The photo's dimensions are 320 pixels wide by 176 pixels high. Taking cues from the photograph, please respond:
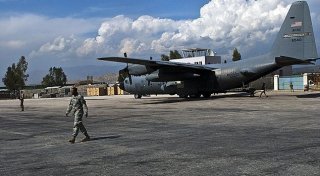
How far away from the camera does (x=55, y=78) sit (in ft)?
547

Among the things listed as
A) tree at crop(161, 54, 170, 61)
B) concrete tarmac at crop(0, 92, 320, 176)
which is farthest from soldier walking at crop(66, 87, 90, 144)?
tree at crop(161, 54, 170, 61)

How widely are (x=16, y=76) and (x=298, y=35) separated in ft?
305

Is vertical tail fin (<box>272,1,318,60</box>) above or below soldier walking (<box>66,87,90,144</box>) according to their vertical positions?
above

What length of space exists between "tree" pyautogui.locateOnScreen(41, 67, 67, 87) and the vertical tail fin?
446 feet

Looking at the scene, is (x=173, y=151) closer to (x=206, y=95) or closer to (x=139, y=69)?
(x=139, y=69)

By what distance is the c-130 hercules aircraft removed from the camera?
125 ft

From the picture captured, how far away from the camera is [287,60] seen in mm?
37781

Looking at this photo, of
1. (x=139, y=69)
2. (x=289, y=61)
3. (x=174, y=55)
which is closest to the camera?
(x=289, y=61)

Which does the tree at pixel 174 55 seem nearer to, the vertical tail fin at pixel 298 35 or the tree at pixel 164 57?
the tree at pixel 164 57

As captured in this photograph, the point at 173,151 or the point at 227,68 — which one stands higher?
the point at 227,68

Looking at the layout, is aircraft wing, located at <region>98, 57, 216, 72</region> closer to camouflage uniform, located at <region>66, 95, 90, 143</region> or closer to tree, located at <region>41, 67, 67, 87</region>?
camouflage uniform, located at <region>66, 95, 90, 143</region>

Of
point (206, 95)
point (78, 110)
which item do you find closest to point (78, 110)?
point (78, 110)

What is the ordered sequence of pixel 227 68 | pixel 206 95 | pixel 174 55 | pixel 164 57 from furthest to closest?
1. pixel 164 57
2. pixel 174 55
3. pixel 206 95
4. pixel 227 68

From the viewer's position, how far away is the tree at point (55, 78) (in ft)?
543
